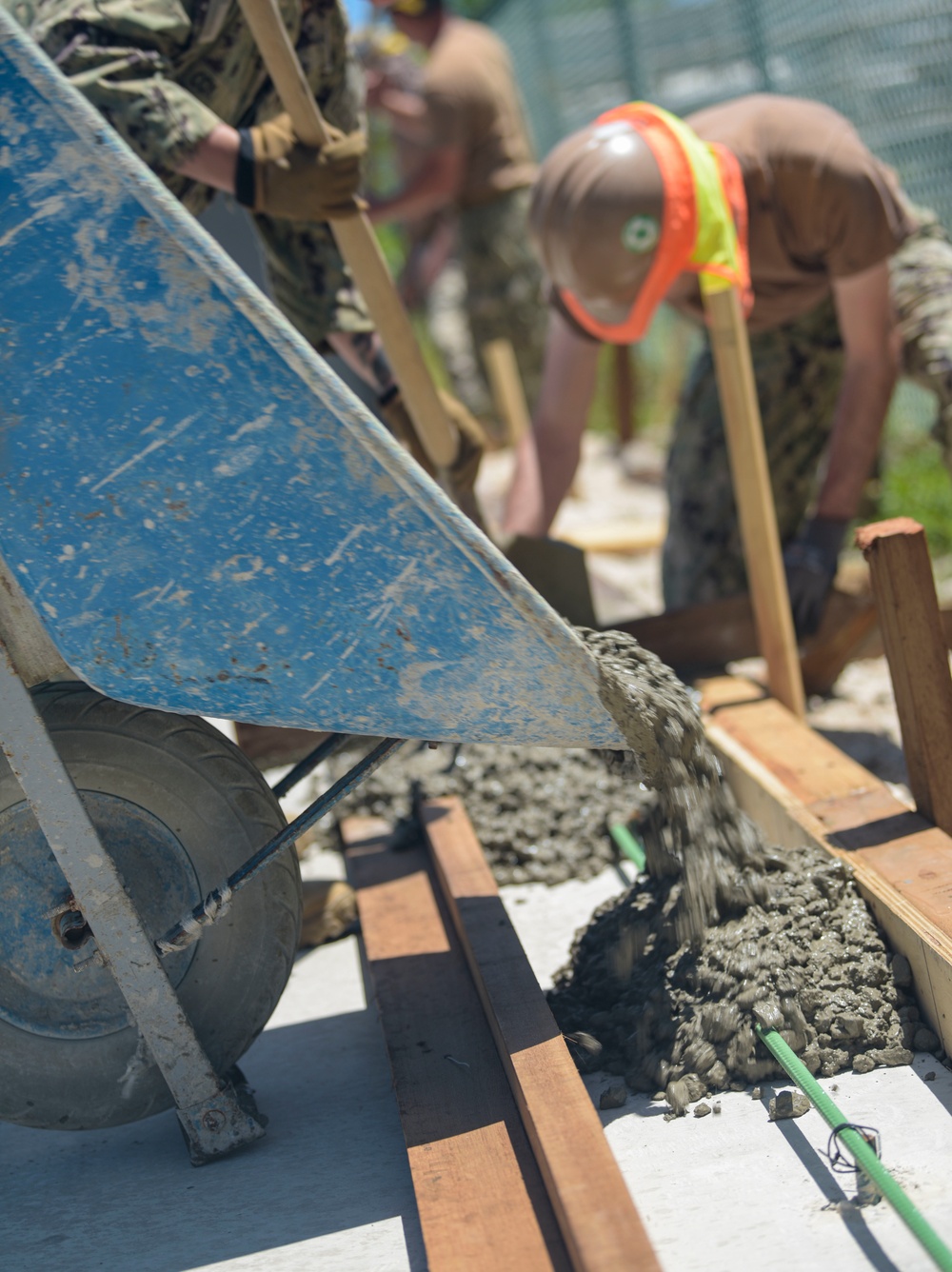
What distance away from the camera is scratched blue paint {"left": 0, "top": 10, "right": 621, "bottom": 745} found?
1425 millimetres

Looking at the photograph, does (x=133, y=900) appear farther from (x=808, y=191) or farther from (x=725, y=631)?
(x=808, y=191)

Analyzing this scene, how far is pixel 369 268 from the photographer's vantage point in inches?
98.7

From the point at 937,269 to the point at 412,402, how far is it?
139cm

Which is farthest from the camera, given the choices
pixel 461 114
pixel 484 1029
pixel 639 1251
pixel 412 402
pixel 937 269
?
pixel 461 114

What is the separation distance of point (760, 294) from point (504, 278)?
3.74 m

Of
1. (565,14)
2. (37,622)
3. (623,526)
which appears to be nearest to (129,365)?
(37,622)

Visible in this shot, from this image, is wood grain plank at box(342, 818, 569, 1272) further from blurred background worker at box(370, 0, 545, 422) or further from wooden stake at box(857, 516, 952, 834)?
blurred background worker at box(370, 0, 545, 422)

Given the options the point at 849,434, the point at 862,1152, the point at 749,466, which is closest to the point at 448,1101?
the point at 862,1152

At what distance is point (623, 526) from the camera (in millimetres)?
5543

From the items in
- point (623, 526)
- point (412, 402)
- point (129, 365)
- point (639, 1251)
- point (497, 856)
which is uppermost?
point (129, 365)

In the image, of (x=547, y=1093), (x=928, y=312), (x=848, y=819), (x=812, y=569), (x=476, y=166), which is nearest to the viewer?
(x=547, y=1093)

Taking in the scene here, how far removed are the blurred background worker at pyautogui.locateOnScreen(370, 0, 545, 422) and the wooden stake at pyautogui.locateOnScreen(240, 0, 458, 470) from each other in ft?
12.6

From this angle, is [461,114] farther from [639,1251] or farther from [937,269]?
[639,1251]

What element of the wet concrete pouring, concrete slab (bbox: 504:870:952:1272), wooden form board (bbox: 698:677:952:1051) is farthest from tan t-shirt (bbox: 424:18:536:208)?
concrete slab (bbox: 504:870:952:1272)
